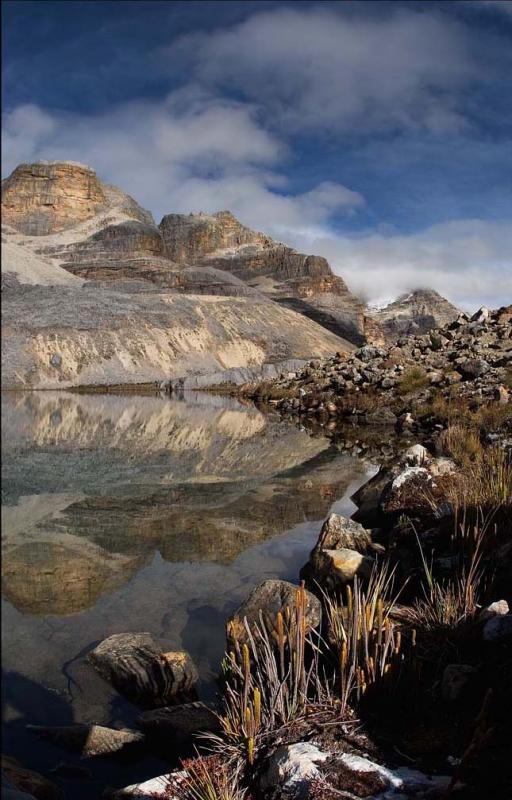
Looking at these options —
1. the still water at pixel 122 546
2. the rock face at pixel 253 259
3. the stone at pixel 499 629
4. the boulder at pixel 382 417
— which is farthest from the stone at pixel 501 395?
the rock face at pixel 253 259

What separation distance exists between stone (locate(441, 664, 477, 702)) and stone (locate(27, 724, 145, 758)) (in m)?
1.75

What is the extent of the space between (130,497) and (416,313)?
15227 centimetres

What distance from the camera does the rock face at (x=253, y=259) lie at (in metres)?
113

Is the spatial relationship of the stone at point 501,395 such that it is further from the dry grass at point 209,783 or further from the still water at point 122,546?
the dry grass at point 209,783

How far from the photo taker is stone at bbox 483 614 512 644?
3.48m

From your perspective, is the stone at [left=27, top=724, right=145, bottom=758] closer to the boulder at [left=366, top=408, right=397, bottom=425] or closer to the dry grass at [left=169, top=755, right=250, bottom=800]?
the dry grass at [left=169, top=755, right=250, bottom=800]

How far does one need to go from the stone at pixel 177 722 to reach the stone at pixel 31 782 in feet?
2.31

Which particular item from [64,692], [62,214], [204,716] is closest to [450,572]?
[204,716]

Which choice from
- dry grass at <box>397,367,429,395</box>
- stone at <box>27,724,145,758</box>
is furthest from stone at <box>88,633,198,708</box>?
dry grass at <box>397,367,429,395</box>

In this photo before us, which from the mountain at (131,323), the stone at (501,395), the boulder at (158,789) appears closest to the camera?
the boulder at (158,789)

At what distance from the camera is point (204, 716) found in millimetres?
3707

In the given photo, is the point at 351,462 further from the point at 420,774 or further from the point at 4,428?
the point at 4,428

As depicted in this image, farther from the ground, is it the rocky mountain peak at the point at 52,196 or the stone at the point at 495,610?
the rocky mountain peak at the point at 52,196

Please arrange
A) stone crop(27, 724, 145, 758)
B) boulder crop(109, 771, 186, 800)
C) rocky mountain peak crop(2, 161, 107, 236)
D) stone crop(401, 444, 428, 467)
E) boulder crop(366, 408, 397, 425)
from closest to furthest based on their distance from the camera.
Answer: boulder crop(109, 771, 186, 800), stone crop(27, 724, 145, 758), stone crop(401, 444, 428, 467), boulder crop(366, 408, 397, 425), rocky mountain peak crop(2, 161, 107, 236)
